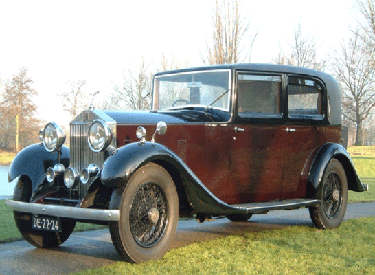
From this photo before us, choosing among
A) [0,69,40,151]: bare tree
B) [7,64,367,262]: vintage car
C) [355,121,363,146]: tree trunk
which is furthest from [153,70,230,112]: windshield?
[0,69,40,151]: bare tree

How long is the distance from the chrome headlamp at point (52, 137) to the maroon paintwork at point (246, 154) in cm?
82

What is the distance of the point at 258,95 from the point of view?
22.0ft

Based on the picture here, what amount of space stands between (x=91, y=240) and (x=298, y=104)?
3434 millimetres

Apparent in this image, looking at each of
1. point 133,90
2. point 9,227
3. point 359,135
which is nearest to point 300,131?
point 9,227

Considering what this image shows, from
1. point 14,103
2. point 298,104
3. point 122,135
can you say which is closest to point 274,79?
point 298,104

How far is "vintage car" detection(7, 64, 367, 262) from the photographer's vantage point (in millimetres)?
4934

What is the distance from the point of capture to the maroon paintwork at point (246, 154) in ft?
19.1

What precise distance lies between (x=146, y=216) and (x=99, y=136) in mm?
942

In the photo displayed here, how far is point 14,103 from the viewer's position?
4425 centimetres

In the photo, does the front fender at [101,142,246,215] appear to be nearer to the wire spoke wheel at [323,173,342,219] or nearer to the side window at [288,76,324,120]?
the side window at [288,76,324,120]

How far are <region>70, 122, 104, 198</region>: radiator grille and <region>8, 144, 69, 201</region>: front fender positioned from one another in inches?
14.5

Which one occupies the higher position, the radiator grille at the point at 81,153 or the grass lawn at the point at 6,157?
the radiator grille at the point at 81,153

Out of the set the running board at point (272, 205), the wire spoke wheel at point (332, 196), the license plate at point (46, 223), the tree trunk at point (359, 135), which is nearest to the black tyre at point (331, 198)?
the wire spoke wheel at point (332, 196)

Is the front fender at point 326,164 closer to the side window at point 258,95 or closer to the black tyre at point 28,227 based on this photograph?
the side window at point 258,95
